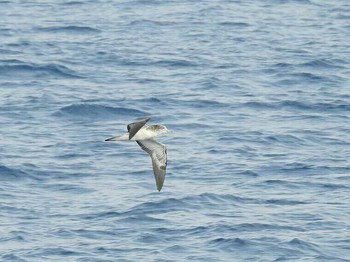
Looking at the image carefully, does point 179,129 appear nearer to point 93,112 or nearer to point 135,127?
point 93,112

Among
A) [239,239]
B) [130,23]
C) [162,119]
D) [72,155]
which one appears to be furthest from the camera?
[130,23]

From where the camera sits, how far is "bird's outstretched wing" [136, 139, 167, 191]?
21.6m

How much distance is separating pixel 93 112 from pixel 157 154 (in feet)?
36.2

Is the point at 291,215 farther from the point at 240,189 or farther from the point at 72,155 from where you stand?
the point at 72,155

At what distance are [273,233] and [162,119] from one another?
25.3 ft

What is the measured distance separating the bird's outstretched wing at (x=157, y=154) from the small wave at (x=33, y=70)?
14.8 m

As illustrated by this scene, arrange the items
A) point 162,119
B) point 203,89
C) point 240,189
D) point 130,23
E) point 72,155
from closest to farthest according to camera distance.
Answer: point 240,189
point 72,155
point 162,119
point 203,89
point 130,23

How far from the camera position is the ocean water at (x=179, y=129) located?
24766mm

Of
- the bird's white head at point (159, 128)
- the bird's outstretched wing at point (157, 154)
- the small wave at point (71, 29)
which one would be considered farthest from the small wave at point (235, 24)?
the bird's white head at point (159, 128)

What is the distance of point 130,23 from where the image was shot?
42.7m

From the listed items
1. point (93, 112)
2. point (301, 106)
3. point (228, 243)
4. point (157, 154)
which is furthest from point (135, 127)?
point (301, 106)

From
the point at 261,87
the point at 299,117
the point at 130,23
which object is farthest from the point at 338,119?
the point at 130,23

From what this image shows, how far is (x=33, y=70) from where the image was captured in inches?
1451

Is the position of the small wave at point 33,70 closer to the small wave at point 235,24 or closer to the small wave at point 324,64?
the small wave at point 324,64
